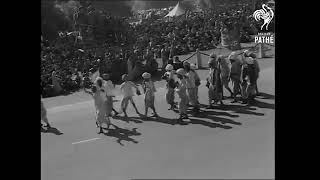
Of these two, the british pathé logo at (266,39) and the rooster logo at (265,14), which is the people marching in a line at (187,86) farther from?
the rooster logo at (265,14)

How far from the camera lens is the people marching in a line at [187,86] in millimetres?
5910

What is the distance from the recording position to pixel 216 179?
16.1 feet

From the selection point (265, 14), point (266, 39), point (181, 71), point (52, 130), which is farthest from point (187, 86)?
point (52, 130)

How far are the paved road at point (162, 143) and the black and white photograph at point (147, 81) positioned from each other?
0.5 inches

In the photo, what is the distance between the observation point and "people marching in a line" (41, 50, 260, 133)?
591 centimetres

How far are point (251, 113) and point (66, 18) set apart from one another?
263 cm

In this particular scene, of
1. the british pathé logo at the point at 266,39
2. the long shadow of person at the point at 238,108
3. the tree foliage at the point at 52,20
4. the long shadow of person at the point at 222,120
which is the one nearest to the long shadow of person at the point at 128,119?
the long shadow of person at the point at 222,120

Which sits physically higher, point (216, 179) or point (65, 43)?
point (65, 43)

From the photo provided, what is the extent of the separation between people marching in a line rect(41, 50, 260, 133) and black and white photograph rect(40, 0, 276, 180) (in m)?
0.01

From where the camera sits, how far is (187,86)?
6.02 m

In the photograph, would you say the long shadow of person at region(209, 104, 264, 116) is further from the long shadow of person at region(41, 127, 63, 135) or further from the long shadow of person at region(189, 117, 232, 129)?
the long shadow of person at region(41, 127, 63, 135)
